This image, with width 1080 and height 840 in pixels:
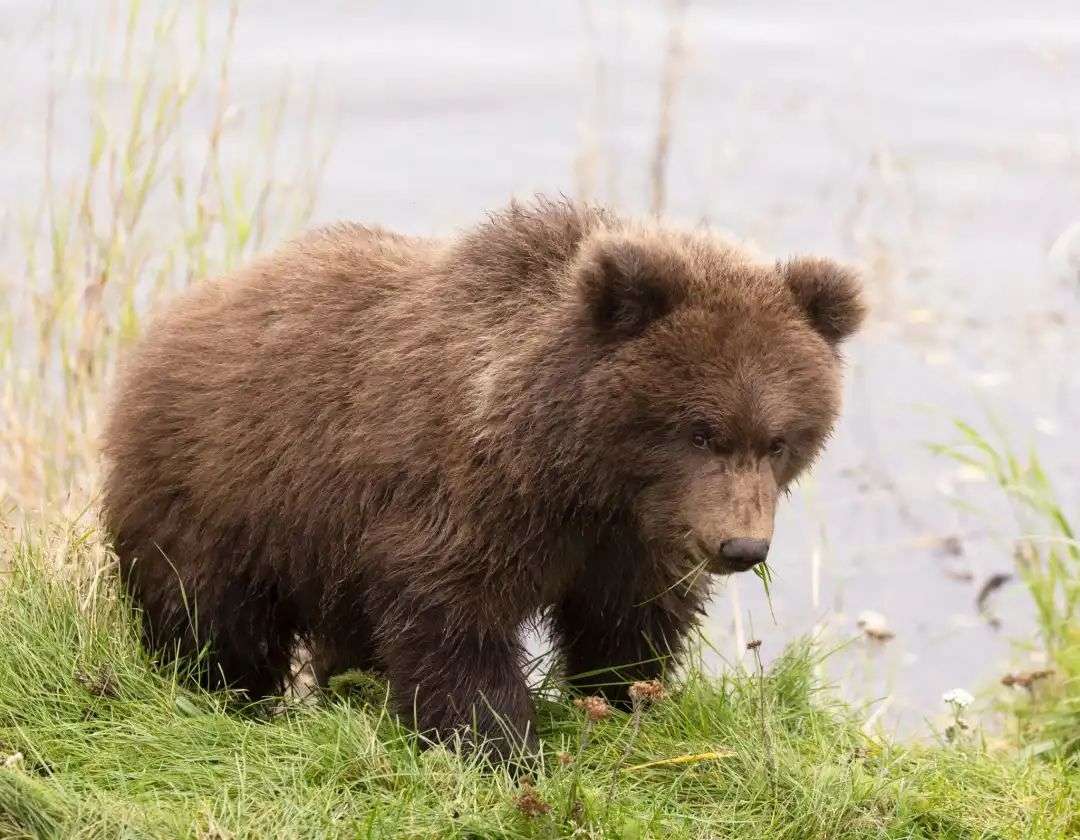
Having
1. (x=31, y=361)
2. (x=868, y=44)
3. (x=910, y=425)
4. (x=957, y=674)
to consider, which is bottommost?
(x=957, y=674)

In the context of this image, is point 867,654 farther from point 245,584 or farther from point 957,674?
point 245,584

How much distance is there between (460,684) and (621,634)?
Answer: 74 cm

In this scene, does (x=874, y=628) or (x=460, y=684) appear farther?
(x=874, y=628)

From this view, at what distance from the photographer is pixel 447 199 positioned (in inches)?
400

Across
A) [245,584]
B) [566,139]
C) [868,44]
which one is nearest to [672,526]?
[245,584]

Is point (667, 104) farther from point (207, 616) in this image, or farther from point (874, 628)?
point (207, 616)

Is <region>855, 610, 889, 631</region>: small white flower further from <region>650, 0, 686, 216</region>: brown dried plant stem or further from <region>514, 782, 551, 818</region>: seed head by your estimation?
<region>514, 782, 551, 818</region>: seed head

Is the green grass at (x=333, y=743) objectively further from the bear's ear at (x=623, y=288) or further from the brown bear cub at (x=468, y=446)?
the bear's ear at (x=623, y=288)

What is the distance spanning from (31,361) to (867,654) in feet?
13.0

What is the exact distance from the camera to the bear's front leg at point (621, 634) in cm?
557

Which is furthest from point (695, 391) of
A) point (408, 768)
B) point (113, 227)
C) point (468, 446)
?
point (113, 227)

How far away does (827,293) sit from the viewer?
509cm

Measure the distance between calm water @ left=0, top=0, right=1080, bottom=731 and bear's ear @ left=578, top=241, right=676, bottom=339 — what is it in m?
3.31

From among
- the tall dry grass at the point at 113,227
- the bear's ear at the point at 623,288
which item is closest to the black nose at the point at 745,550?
the bear's ear at the point at 623,288
